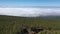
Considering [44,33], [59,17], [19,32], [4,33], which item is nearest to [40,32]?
[44,33]

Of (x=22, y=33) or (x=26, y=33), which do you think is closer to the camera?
(x=26, y=33)

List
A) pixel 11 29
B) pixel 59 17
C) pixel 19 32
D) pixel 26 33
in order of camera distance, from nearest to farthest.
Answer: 1. pixel 26 33
2. pixel 19 32
3. pixel 11 29
4. pixel 59 17

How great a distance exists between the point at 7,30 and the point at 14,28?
1.04m

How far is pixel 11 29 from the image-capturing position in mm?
19766

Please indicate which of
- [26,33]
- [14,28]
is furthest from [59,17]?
[26,33]

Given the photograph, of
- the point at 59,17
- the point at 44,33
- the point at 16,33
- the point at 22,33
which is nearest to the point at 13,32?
the point at 16,33

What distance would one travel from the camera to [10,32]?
734 inches

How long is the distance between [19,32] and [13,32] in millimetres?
993

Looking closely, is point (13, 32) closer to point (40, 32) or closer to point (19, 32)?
point (19, 32)

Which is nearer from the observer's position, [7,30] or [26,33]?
[26,33]

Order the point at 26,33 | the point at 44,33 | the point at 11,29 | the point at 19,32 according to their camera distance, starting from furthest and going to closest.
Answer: the point at 11,29 → the point at 19,32 → the point at 44,33 → the point at 26,33

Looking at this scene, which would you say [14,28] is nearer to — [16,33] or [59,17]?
[16,33]

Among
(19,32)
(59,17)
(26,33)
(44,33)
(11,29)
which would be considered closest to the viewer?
(26,33)

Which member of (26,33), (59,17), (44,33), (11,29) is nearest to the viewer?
(26,33)
